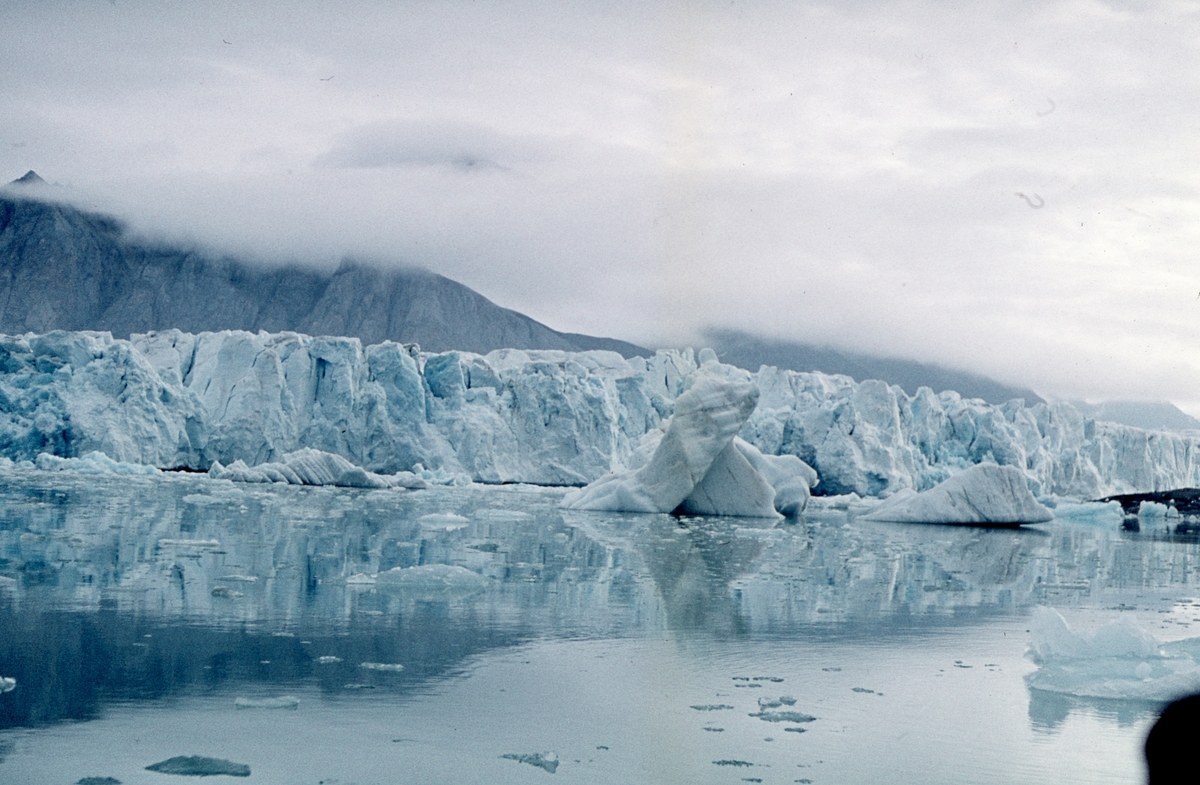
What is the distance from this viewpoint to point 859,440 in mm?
34031

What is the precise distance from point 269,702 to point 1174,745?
11.1 feet

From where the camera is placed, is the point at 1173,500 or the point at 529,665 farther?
the point at 1173,500

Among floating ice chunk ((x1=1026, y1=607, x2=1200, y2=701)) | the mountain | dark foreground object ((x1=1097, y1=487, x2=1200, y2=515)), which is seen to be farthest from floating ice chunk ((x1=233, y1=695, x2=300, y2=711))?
the mountain

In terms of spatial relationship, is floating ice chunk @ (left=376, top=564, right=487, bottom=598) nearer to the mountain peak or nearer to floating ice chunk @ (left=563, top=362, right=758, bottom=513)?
floating ice chunk @ (left=563, top=362, right=758, bottom=513)

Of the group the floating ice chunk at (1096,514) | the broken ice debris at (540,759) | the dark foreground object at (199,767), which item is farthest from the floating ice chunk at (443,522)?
the floating ice chunk at (1096,514)

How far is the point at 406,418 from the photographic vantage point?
31531mm

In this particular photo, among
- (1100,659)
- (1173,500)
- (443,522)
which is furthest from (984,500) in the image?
(1173,500)

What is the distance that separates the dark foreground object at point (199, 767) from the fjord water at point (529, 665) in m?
0.04

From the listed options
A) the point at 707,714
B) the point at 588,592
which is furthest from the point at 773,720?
the point at 588,592

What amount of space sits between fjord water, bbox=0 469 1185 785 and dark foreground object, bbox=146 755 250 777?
42 mm

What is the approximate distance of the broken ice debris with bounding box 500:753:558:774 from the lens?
10.3 feet

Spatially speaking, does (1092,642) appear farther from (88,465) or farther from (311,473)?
(88,465)

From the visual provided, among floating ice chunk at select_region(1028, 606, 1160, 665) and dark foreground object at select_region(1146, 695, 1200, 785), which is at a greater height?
dark foreground object at select_region(1146, 695, 1200, 785)

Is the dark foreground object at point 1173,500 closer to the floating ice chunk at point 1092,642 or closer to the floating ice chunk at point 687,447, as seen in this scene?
the floating ice chunk at point 687,447
